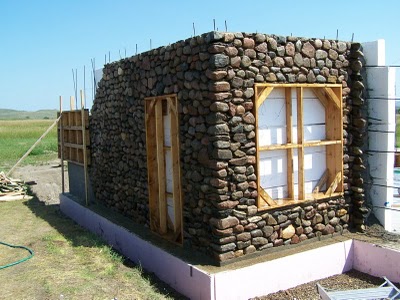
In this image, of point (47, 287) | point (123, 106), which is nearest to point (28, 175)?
point (123, 106)

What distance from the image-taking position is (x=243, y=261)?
7.06 m

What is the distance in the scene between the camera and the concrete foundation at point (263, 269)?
6.66 m

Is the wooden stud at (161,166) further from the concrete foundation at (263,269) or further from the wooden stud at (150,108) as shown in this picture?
the concrete foundation at (263,269)

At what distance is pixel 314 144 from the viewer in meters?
7.86

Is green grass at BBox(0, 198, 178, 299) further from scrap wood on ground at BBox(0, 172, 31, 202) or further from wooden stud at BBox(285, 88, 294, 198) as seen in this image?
scrap wood on ground at BBox(0, 172, 31, 202)

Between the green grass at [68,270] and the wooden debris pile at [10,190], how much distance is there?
373cm

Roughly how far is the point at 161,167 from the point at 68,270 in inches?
97.3

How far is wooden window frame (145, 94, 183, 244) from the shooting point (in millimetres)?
7930

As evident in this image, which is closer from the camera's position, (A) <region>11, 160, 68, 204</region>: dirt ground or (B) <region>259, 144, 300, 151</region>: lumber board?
(B) <region>259, 144, 300, 151</region>: lumber board

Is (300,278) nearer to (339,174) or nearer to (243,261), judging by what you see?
(243,261)

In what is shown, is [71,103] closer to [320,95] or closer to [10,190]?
[10,190]

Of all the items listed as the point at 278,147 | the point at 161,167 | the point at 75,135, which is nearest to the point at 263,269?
the point at 278,147

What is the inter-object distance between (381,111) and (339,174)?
1.47m

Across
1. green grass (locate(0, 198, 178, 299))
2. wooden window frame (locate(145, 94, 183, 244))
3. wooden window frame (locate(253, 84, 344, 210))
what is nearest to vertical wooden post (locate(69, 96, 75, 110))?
green grass (locate(0, 198, 178, 299))
